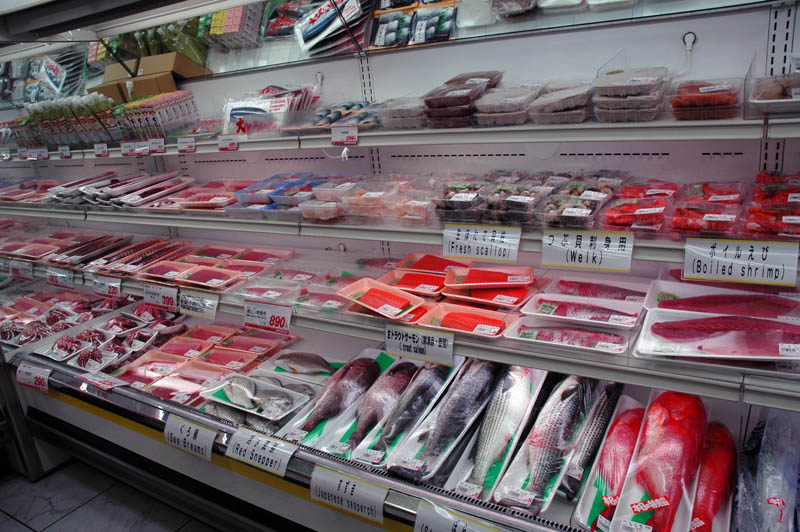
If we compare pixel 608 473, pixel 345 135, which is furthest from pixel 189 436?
pixel 608 473

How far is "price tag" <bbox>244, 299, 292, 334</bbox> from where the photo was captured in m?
2.08

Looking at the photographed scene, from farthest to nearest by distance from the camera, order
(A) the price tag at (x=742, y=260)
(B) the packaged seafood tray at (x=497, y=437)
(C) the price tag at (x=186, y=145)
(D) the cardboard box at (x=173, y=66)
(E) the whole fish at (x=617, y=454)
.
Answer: (D) the cardboard box at (x=173, y=66), (C) the price tag at (x=186, y=145), (B) the packaged seafood tray at (x=497, y=437), (E) the whole fish at (x=617, y=454), (A) the price tag at (x=742, y=260)

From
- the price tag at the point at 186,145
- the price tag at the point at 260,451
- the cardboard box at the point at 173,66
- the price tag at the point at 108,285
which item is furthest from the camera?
the cardboard box at the point at 173,66

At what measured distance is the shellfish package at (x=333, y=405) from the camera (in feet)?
6.66

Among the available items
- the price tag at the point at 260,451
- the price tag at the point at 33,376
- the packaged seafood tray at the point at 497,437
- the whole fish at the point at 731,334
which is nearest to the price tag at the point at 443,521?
the packaged seafood tray at the point at 497,437

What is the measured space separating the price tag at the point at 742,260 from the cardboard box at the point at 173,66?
2523mm

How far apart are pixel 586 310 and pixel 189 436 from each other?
1580 mm

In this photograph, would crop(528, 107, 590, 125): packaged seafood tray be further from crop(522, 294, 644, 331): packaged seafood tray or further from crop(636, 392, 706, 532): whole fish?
crop(636, 392, 706, 532): whole fish

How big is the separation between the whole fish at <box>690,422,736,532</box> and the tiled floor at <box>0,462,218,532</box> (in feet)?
6.80

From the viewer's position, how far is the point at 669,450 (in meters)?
1.58

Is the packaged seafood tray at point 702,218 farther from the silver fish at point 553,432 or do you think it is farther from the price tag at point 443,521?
the price tag at point 443,521

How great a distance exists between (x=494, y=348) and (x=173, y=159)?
2549 mm

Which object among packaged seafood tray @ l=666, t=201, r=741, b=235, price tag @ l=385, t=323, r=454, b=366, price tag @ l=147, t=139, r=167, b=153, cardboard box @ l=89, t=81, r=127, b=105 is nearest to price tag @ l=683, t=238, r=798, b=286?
packaged seafood tray @ l=666, t=201, r=741, b=235

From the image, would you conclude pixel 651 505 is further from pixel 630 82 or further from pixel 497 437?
pixel 630 82
